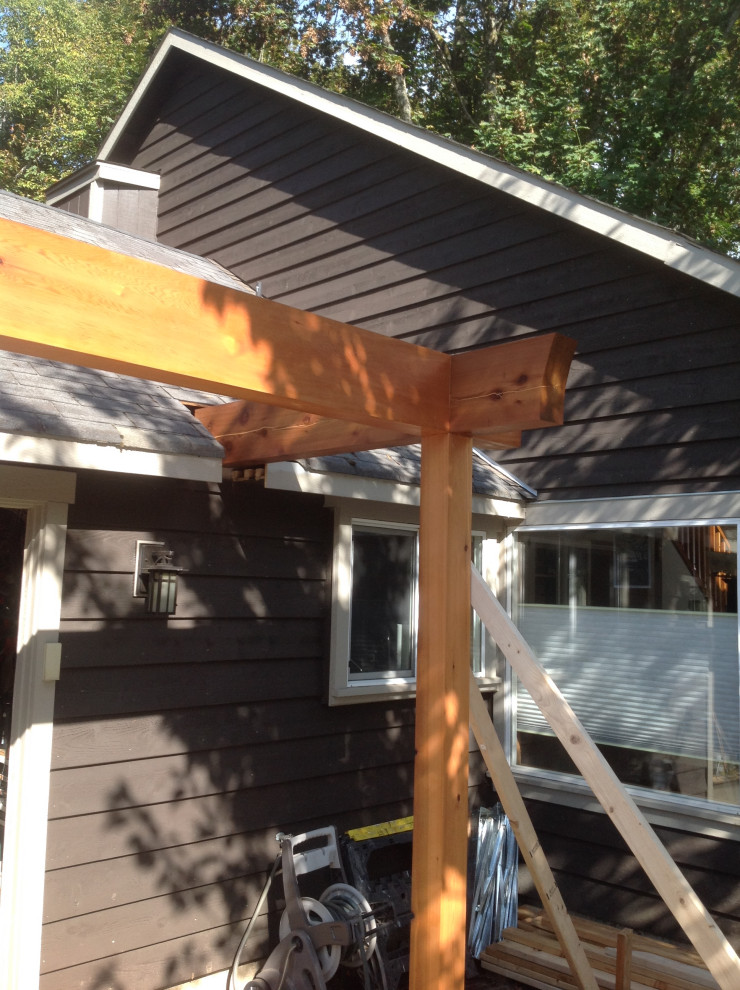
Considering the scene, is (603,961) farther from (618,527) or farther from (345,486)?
(345,486)

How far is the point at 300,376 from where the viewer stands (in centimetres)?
279

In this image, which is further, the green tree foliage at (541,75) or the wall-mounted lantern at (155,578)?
the green tree foliage at (541,75)

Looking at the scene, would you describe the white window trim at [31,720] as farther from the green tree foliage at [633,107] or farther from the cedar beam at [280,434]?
the green tree foliage at [633,107]

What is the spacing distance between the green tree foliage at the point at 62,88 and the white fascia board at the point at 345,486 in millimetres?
15788

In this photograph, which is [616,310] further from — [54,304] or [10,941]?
[10,941]

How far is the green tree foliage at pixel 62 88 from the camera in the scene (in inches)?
739

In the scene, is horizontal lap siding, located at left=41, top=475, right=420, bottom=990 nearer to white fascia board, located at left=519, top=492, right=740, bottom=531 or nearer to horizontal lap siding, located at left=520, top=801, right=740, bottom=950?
horizontal lap siding, located at left=520, top=801, right=740, bottom=950

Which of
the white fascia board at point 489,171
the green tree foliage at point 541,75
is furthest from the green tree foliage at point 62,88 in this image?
the white fascia board at point 489,171

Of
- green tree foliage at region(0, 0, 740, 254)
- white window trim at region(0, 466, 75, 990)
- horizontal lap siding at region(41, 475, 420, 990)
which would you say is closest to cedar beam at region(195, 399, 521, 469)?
horizontal lap siding at region(41, 475, 420, 990)

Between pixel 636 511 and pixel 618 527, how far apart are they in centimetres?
15

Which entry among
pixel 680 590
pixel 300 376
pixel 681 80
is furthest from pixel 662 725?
pixel 681 80

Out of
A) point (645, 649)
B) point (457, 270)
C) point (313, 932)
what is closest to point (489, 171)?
point (457, 270)

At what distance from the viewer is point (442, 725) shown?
2.97 meters

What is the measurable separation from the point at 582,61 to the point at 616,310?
12.3 metres
